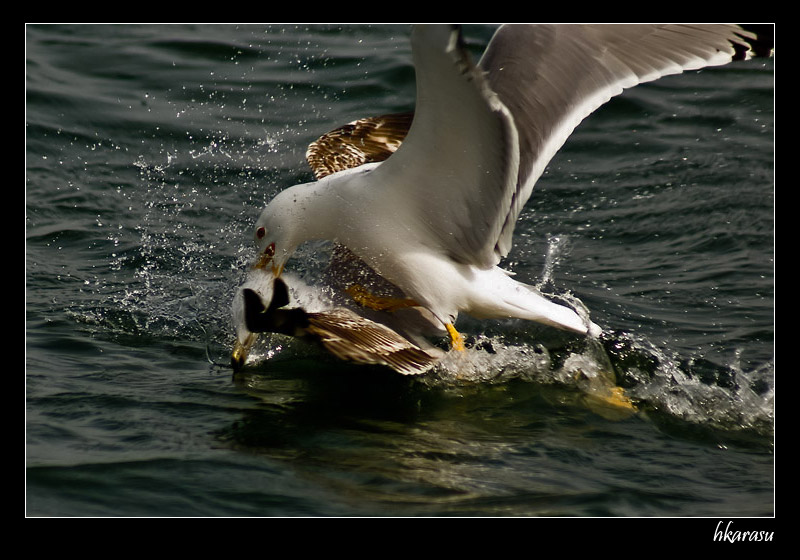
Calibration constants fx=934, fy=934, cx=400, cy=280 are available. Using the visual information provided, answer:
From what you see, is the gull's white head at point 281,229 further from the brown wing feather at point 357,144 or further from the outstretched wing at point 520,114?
the brown wing feather at point 357,144

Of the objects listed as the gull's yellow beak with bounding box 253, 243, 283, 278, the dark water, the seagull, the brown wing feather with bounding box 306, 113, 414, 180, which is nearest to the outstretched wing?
the seagull

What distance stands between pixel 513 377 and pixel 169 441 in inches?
70.8

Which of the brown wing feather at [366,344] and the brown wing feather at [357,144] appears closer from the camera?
the brown wing feather at [366,344]

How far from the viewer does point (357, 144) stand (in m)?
5.69

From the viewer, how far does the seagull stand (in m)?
3.95

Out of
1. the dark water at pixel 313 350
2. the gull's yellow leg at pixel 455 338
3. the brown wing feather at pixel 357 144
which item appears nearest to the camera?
the dark water at pixel 313 350

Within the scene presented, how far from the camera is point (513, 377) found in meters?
4.82

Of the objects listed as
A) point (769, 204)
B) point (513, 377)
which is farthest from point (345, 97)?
point (513, 377)

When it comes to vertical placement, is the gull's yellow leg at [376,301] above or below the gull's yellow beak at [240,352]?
above

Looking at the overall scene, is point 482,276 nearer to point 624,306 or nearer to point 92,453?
point 624,306

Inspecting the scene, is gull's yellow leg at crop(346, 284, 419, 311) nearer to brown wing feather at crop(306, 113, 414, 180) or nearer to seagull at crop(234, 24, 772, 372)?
seagull at crop(234, 24, 772, 372)

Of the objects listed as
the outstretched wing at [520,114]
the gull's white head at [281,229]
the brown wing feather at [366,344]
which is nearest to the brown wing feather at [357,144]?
the gull's white head at [281,229]

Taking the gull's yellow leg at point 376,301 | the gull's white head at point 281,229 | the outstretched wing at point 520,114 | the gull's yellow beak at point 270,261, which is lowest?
the gull's yellow leg at point 376,301

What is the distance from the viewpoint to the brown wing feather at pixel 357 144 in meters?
5.51
